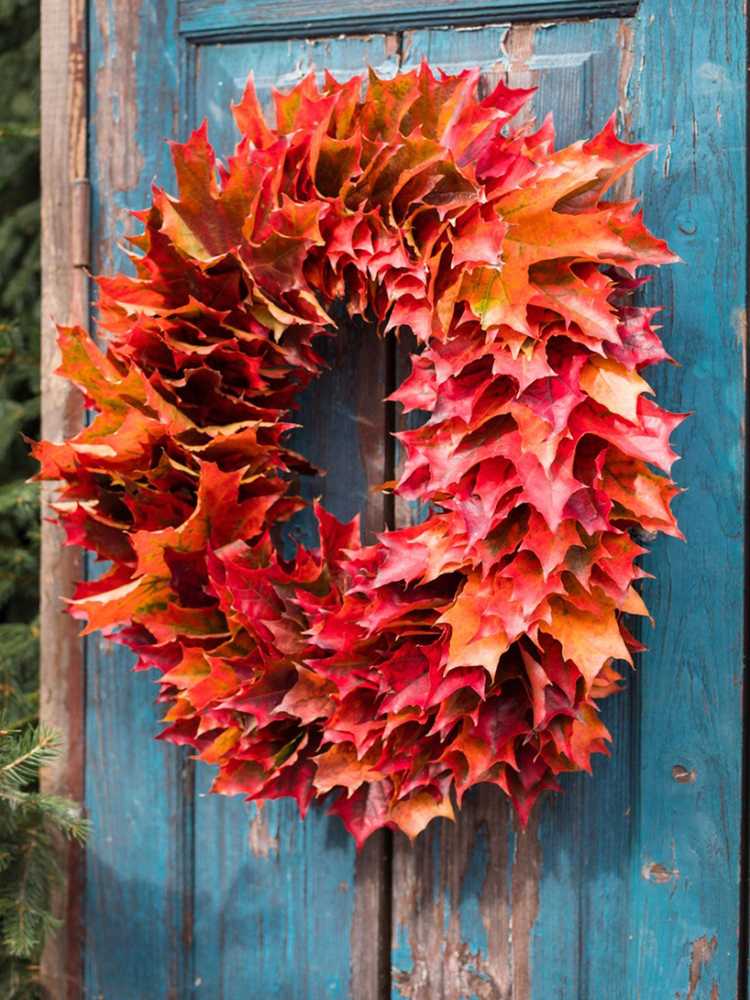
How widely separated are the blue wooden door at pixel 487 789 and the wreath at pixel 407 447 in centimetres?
10

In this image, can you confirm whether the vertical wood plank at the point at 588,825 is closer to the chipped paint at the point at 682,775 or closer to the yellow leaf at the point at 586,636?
the chipped paint at the point at 682,775

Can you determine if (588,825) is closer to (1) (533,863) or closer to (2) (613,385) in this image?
(1) (533,863)

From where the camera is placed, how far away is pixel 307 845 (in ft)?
4.09

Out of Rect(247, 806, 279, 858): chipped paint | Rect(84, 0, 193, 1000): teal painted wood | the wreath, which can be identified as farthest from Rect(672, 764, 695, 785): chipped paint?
Rect(84, 0, 193, 1000): teal painted wood

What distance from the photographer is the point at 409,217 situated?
104cm

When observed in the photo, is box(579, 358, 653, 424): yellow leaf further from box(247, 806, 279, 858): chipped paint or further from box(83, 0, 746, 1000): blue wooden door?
box(247, 806, 279, 858): chipped paint

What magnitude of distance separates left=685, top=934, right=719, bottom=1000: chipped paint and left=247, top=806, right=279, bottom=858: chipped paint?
0.51 metres

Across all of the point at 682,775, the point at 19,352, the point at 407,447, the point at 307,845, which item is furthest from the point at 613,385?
the point at 19,352

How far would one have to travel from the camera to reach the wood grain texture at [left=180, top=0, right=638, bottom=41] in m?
1.14

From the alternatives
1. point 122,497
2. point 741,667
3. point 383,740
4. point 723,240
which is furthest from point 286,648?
point 723,240

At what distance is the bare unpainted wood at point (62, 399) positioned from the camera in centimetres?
130

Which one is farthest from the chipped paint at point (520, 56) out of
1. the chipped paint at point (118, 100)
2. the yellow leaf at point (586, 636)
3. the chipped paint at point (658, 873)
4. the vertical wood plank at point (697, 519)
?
the chipped paint at point (658, 873)

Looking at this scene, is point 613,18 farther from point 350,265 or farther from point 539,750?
point 539,750

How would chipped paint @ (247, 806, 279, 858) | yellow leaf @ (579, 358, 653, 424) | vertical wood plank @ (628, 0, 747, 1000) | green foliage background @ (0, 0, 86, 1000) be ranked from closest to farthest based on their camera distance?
yellow leaf @ (579, 358, 653, 424), vertical wood plank @ (628, 0, 747, 1000), chipped paint @ (247, 806, 279, 858), green foliage background @ (0, 0, 86, 1000)
